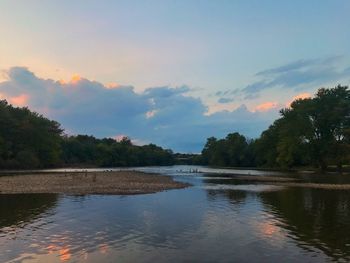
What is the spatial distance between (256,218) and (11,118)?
116133 millimetres

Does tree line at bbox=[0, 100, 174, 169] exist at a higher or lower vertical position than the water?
higher

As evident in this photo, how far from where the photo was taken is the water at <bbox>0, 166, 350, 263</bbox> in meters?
17.7

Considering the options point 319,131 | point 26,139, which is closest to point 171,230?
point 319,131

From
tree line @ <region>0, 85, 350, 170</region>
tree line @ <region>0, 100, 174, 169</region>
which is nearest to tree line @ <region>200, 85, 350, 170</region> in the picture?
tree line @ <region>0, 85, 350, 170</region>

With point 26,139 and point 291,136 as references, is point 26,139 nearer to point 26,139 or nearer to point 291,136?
point 26,139

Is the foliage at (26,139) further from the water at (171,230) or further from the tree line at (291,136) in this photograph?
the water at (171,230)

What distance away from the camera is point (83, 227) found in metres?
24.0

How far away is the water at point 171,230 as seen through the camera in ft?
57.9

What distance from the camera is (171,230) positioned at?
925 inches

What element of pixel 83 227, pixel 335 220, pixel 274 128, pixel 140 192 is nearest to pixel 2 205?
pixel 83 227

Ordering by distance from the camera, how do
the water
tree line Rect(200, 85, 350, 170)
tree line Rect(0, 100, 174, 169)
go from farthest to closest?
tree line Rect(0, 100, 174, 169), tree line Rect(200, 85, 350, 170), the water

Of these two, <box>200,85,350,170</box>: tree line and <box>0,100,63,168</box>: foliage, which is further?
<box>0,100,63,168</box>: foliage

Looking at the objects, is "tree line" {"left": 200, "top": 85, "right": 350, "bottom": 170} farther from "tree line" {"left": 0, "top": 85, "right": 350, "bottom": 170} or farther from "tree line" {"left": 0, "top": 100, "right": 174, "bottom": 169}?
"tree line" {"left": 0, "top": 100, "right": 174, "bottom": 169}

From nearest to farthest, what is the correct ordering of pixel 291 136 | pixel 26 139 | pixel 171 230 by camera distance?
1. pixel 171 230
2. pixel 291 136
3. pixel 26 139
